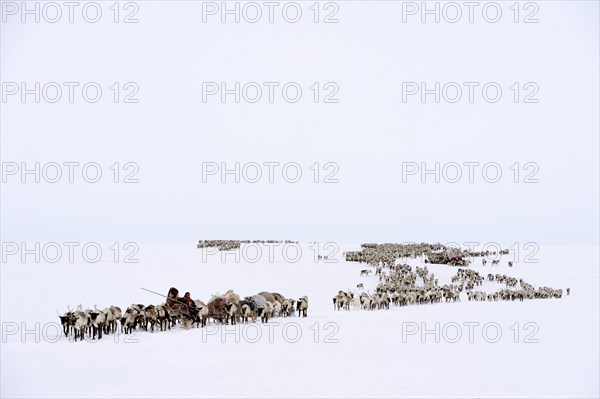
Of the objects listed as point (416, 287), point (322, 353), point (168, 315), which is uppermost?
point (168, 315)

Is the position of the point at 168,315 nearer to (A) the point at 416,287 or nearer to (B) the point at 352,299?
(B) the point at 352,299

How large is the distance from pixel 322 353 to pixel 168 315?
660 cm

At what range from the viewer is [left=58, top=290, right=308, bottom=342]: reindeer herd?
1745cm

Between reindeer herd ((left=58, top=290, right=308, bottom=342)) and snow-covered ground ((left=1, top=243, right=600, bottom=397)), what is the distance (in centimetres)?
61

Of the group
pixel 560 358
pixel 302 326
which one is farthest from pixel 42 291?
pixel 560 358

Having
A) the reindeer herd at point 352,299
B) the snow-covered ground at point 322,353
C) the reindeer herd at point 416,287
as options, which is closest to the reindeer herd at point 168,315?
the reindeer herd at point 352,299

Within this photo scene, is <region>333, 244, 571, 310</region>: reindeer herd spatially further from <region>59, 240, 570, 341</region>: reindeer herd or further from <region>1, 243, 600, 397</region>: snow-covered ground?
<region>1, 243, 600, 397</region>: snow-covered ground

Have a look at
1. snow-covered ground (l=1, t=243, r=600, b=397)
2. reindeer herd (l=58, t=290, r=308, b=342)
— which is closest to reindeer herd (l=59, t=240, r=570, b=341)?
reindeer herd (l=58, t=290, r=308, b=342)

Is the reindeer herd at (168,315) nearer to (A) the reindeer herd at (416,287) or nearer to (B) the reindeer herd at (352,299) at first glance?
(B) the reindeer herd at (352,299)

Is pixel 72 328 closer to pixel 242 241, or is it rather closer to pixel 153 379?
pixel 153 379

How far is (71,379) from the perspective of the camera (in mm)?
12117

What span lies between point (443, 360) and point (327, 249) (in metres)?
40.0

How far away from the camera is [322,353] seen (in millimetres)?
15203

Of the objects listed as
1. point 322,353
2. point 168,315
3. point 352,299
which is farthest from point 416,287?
point 322,353
